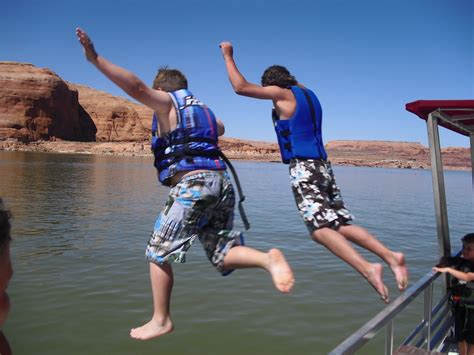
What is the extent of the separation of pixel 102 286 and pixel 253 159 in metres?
86.9

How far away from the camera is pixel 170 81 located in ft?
9.50

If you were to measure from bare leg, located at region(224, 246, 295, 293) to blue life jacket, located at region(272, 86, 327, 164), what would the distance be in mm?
886

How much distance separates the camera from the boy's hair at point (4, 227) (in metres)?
1.70

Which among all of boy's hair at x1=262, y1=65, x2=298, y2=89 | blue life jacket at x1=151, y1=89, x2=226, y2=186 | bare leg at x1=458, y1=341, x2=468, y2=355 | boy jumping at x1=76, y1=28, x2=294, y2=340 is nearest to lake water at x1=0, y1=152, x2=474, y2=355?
bare leg at x1=458, y1=341, x2=468, y2=355

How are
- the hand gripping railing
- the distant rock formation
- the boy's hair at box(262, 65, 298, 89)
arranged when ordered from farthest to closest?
the distant rock formation
the boy's hair at box(262, 65, 298, 89)
the hand gripping railing

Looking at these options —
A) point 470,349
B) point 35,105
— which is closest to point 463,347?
point 470,349

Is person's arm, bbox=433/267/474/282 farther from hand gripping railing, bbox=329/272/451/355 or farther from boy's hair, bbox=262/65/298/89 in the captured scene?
boy's hair, bbox=262/65/298/89

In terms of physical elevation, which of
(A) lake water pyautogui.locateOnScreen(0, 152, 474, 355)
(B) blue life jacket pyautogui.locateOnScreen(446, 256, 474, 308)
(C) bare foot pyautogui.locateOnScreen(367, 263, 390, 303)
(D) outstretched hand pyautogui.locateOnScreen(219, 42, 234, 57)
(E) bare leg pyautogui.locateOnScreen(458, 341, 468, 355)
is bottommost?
(A) lake water pyautogui.locateOnScreen(0, 152, 474, 355)

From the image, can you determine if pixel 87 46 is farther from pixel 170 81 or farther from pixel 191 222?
pixel 191 222

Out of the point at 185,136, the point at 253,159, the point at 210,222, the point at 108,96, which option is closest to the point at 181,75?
the point at 185,136

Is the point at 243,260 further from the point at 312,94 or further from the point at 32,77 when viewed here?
the point at 32,77

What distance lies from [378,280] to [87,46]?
7.24ft

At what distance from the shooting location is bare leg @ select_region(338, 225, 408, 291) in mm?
3039

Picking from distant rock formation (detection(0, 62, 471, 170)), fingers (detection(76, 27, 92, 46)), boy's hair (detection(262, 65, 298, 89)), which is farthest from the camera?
distant rock formation (detection(0, 62, 471, 170))
